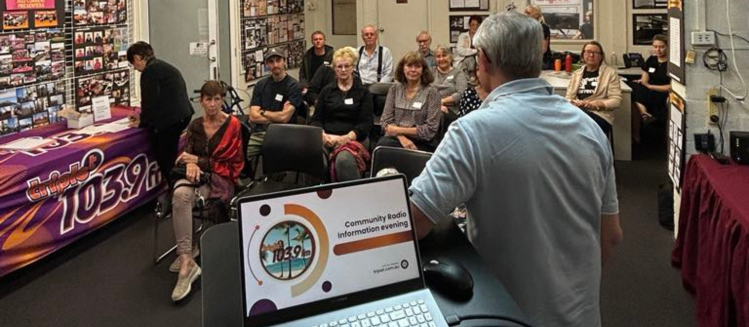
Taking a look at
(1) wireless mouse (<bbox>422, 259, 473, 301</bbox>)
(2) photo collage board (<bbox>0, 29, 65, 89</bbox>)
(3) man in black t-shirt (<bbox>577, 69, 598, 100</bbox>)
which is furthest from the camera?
(3) man in black t-shirt (<bbox>577, 69, 598, 100</bbox>)

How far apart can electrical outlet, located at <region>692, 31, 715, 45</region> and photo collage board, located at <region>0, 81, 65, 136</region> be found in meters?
4.19

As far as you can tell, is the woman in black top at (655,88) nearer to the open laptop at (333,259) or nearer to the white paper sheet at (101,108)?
the white paper sheet at (101,108)

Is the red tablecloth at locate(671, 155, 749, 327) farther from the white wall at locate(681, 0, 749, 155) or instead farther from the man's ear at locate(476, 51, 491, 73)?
the man's ear at locate(476, 51, 491, 73)

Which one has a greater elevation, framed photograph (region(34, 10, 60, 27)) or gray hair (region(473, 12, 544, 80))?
framed photograph (region(34, 10, 60, 27))

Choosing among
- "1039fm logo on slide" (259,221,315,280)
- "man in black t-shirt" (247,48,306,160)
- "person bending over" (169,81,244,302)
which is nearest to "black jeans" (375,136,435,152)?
"man in black t-shirt" (247,48,306,160)

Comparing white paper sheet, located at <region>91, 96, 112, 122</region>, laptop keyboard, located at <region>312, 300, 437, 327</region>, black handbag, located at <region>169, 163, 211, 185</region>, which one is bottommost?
black handbag, located at <region>169, 163, 211, 185</region>

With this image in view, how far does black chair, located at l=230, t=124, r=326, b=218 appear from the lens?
376 cm

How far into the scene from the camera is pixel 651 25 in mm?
7199

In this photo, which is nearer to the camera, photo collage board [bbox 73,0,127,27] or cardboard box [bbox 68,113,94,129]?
cardboard box [bbox 68,113,94,129]

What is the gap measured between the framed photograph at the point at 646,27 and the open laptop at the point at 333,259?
712 cm

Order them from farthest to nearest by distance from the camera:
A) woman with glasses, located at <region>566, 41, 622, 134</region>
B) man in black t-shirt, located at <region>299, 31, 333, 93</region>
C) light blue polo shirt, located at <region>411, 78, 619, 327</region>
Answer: man in black t-shirt, located at <region>299, 31, 333, 93</region> → woman with glasses, located at <region>566, 41, 622, 134</region> → light blue polo shirt, located at <region>411, 78, 619, 327</region>

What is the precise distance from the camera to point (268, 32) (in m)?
7.48

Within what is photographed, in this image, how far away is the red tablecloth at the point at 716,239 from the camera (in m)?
2.23

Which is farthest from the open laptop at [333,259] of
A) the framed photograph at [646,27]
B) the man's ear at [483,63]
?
the framed photograph at [646,27]
